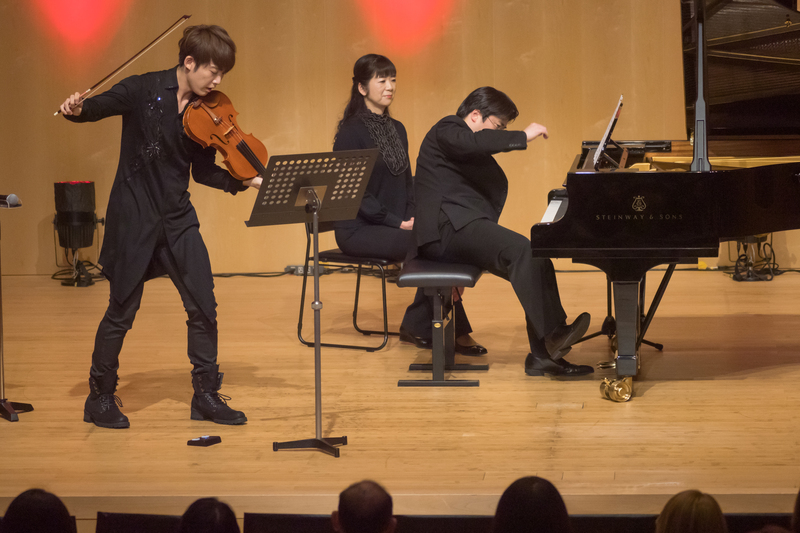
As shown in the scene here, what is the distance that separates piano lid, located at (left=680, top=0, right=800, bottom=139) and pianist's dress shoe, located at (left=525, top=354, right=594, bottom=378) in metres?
1.26

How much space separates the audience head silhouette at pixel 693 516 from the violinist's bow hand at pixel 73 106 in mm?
2173

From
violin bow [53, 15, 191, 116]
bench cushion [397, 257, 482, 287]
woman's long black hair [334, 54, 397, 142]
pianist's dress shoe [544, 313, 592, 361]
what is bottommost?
pianist's dress shoe [544, 313, 592, 361]

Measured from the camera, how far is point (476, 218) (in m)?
3.65

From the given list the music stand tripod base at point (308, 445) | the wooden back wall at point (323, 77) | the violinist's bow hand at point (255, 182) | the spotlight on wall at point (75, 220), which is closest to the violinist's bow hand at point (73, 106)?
the violinist's bow hand at point (255, 182)

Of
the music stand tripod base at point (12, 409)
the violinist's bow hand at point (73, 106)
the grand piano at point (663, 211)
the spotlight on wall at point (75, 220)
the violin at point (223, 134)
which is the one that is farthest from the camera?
the spotlight on wall at point (75, 220)

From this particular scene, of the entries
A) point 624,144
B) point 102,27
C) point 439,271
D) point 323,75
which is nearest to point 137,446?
point 439,271

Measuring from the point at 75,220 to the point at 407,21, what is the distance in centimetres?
298

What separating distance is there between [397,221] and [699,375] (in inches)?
62.7

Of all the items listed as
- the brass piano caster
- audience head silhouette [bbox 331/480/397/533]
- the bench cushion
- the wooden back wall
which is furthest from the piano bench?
the wooden back wall

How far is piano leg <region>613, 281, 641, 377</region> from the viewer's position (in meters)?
3.18

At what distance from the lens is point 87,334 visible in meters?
4.61

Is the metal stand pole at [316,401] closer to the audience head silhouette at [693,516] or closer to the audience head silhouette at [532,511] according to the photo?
the audience head silhouette at [532,511]

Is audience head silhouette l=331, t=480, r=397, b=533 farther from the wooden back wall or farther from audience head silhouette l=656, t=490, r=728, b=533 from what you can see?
the wooden back wall

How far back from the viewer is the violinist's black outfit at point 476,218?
11.4ft
